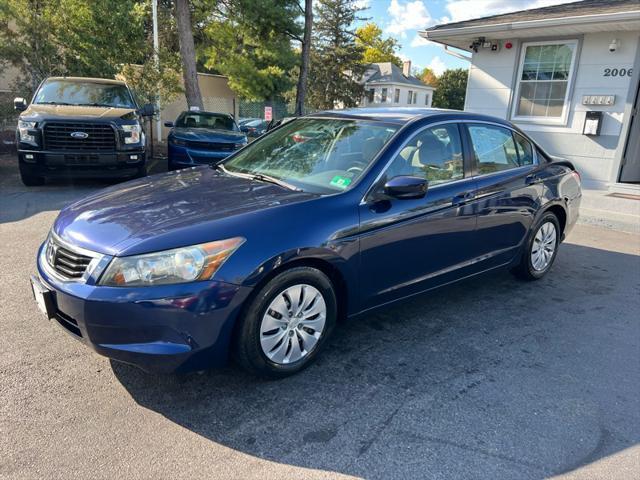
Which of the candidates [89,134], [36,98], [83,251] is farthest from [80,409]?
[36,98]

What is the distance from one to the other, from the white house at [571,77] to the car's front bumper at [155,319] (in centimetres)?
951

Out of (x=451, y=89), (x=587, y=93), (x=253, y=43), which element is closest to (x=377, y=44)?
(x=451, y=89)

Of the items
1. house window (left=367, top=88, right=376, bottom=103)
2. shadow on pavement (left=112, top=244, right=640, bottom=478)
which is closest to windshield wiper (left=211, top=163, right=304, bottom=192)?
shadow on pavement (left=112, top=244, right=640, bottom=478)

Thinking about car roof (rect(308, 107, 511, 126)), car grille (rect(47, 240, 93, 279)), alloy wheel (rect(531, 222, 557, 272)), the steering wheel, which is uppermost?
car roof (rect(308, 107, 511, 126))

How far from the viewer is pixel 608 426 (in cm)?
273

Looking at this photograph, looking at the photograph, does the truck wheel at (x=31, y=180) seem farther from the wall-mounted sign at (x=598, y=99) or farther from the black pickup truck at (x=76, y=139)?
the wall-mounted sign at (x=598, y=99)

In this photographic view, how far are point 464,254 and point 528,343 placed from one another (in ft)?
2.72

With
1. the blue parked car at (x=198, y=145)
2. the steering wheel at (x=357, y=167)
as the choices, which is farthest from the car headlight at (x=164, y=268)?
the blue parked car at (x=198, y=145)

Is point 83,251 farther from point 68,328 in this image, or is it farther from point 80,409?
point 80,409

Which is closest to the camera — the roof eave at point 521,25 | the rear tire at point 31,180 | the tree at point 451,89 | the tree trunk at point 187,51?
the rear tire at point 31,180

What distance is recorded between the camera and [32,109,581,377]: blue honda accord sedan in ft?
8.21

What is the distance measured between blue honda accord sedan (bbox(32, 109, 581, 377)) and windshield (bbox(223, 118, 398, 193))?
14 mm

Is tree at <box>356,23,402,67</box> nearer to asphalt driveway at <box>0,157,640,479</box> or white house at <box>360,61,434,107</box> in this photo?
white house at <box>360,61,434,107</box>

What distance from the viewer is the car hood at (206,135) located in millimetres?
9727
